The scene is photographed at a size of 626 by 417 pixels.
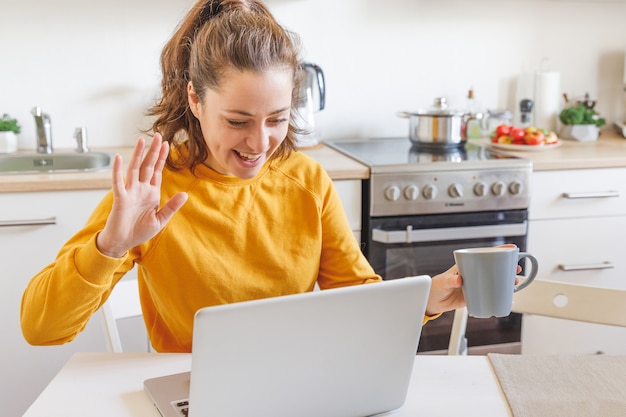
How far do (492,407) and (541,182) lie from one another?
156 centimetres

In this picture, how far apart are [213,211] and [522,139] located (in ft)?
5.64

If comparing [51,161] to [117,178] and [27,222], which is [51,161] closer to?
[27,222]

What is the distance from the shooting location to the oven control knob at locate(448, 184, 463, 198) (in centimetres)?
249

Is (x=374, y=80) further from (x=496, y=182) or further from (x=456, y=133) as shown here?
(x=496, y=182)

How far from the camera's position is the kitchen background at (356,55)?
2742 mm

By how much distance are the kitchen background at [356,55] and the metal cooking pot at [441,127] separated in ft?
0.99

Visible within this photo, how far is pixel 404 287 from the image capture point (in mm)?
998

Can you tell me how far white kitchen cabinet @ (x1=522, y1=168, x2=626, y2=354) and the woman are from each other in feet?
4.19

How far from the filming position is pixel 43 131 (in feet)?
8.79

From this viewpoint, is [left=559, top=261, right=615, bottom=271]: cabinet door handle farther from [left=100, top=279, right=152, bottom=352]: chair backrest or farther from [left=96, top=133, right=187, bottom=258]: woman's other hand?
[left=96, top=133, right=187, bottom=258]: woman's other hand

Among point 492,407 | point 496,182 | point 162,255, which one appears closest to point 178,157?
point 162,255

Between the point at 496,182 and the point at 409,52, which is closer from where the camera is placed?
the point at 496,182

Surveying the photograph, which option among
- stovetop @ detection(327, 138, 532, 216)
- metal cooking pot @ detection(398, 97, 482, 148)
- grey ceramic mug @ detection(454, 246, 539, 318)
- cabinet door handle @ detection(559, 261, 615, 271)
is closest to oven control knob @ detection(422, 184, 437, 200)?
stovetop @ detection(327, 138, 532, 216)

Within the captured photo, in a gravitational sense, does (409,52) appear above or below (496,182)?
above
